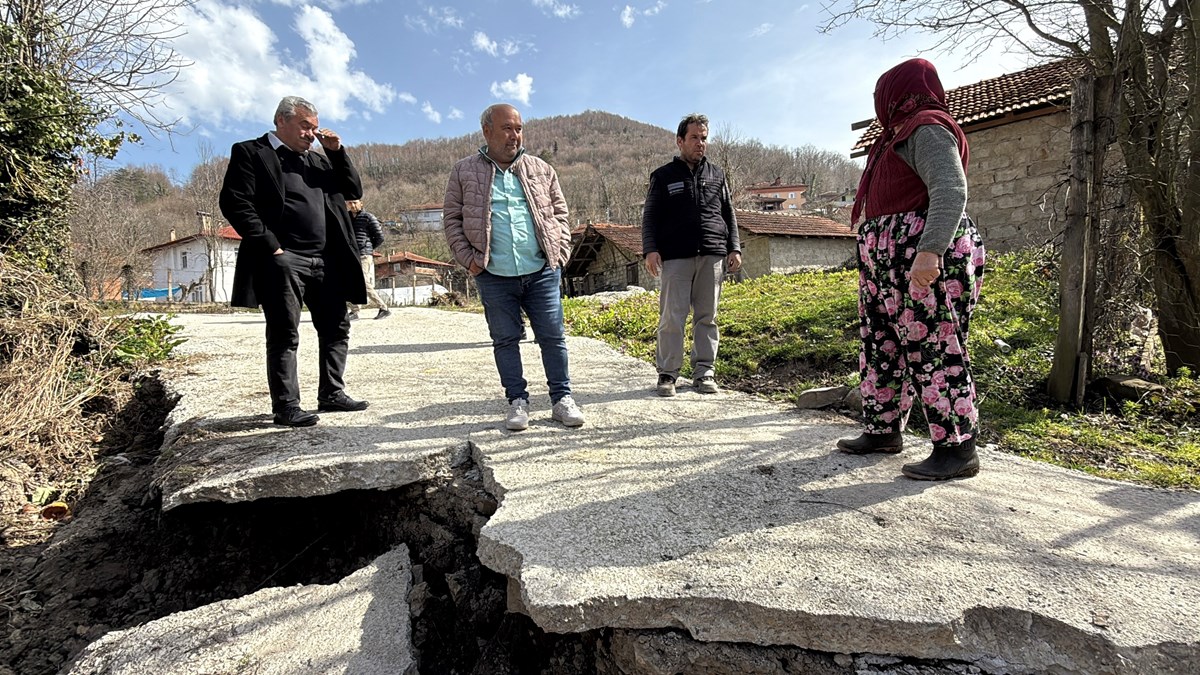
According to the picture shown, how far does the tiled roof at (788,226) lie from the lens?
19984 millimetres

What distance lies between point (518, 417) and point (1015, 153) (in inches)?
509

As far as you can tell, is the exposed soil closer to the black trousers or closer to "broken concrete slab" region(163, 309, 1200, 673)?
"broken concrete slab" region(163, 309, 1200, 673)

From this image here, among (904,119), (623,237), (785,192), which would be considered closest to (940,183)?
(904,119)

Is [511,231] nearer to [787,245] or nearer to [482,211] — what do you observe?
[482,211]

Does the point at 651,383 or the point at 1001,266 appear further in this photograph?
the point at 1001,266

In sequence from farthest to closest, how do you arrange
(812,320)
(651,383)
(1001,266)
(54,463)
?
(1001,266)
(812,320)
(651,383)
(54,463)

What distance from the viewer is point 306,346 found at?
21.7 feet

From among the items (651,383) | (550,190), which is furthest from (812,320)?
(550,190)

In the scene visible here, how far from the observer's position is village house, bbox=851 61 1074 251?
11.0 metres

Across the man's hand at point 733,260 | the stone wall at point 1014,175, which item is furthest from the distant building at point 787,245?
the man's hand at point 733,260

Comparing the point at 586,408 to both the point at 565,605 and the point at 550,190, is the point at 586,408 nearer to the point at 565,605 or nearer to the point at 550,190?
the point at 550,190

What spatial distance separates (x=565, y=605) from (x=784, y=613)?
64 cm

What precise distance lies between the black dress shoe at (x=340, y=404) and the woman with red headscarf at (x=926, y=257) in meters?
3.23

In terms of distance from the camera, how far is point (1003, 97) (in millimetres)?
12133
